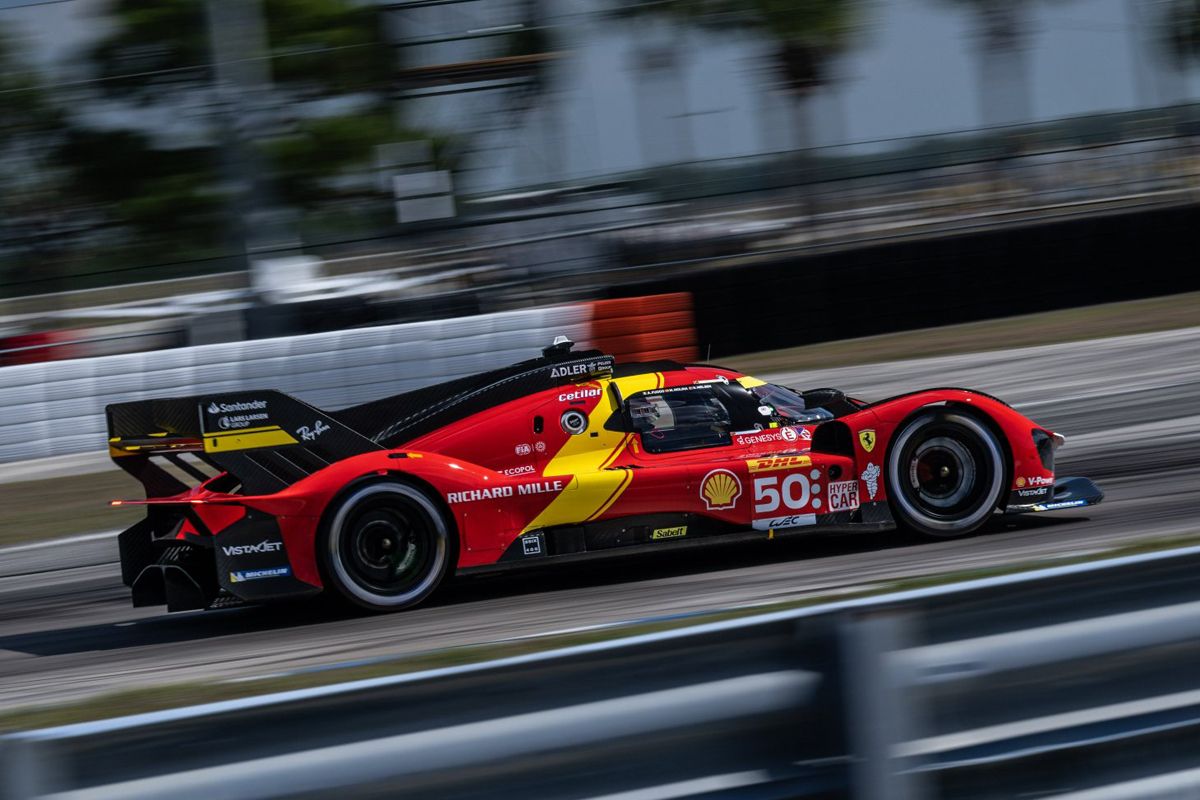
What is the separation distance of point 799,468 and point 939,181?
48.6 ft

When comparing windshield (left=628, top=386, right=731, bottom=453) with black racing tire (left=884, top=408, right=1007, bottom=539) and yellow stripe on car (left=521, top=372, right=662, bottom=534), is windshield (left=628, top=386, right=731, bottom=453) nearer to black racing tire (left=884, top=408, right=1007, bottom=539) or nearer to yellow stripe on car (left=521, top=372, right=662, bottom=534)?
yellow stripe on car (left=521, top=372, right=662, bottom=534)

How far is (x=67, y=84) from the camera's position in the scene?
96.1ft

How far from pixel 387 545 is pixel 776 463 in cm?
216

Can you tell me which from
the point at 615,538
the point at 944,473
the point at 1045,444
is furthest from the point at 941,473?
the point at 615,538

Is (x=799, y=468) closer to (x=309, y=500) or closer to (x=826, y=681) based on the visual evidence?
(x=309, y=500)

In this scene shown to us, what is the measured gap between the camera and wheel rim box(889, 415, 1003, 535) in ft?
24.2

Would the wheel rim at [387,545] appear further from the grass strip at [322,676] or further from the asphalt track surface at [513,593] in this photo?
the grass strip at [322,676]

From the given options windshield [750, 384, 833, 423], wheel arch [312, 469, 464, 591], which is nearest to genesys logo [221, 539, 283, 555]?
wheel arch [312, 469, 464, 591]

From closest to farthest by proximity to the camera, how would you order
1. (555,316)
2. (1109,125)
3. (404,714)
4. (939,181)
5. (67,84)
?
1. (404,714)
2. (555,316)
3. (939,181)
4. (1109,125)
5. (67,84)

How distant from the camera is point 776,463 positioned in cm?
720

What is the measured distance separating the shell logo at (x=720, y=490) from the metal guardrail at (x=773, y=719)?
4.06 meters

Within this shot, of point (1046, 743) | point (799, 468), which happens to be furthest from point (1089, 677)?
point (799, 468)

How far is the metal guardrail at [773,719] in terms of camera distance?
2559 millimetres

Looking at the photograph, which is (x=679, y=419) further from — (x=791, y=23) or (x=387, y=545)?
(x=791, y=23)
